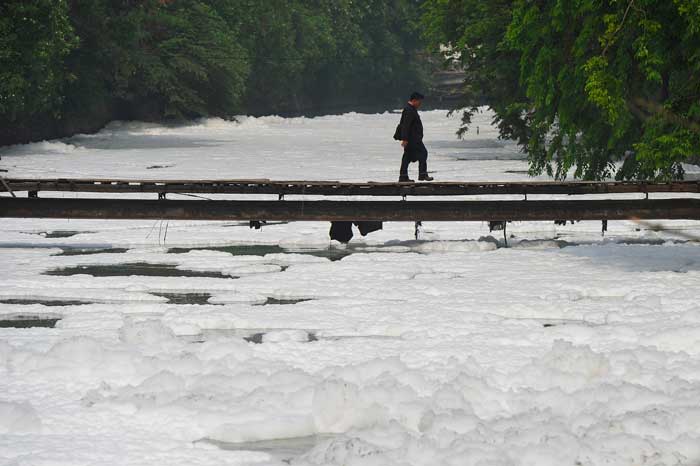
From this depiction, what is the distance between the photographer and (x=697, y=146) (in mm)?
12609

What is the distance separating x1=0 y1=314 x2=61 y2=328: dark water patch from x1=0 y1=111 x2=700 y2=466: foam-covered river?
4 centimetres

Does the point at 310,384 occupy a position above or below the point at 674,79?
below

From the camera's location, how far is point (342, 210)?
15.5 metres

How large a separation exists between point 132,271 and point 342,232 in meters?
3.45

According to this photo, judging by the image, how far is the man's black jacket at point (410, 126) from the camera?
20.2 m

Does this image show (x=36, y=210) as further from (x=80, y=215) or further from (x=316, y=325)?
(x=316, y=325)

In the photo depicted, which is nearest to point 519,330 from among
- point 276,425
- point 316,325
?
point 316,325

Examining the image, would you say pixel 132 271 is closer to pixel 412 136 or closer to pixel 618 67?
pixel 618 67

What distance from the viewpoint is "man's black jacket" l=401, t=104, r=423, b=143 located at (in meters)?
20.2

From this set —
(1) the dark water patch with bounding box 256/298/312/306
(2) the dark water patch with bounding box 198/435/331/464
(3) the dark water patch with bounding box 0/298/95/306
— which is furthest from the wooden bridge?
(2) the dark water patch with bounding box 198/435/331/464

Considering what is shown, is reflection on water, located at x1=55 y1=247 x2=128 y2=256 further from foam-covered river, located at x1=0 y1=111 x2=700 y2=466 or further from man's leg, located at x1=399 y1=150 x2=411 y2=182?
man's leg, located at x1=399 y1=150 x2=411 y2=182

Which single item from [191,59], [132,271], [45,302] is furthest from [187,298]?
[191,59]

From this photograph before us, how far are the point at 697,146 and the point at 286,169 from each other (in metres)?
19.1

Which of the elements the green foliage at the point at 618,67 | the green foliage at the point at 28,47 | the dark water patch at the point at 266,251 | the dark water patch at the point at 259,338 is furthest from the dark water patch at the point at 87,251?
the green foliage at the point at 28,47
